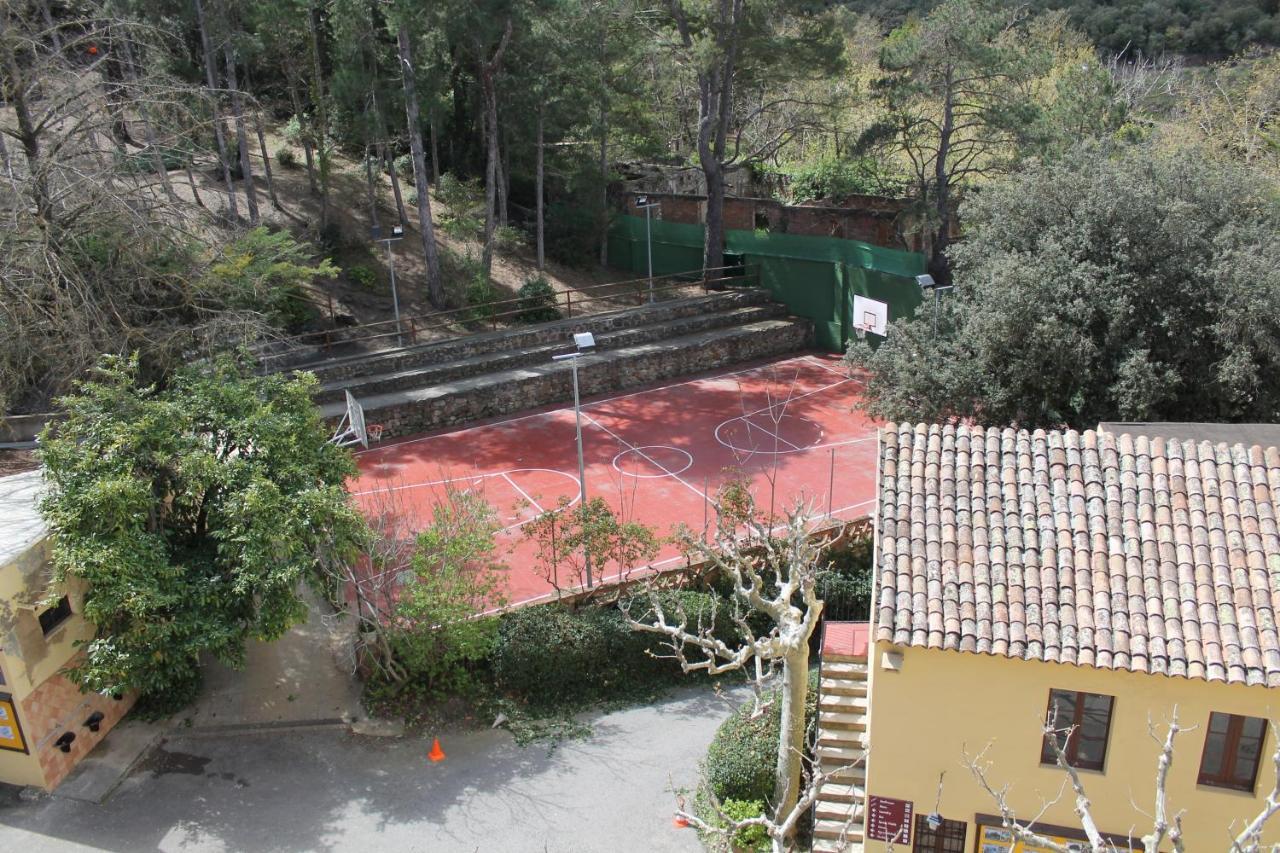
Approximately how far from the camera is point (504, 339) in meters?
28.0

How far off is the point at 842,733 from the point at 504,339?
1683 cm

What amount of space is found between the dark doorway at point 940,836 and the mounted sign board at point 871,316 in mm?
14241

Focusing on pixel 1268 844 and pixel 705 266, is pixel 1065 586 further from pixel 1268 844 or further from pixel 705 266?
pixel 705 266

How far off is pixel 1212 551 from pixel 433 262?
2273 cm

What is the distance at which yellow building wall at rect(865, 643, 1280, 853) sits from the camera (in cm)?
999

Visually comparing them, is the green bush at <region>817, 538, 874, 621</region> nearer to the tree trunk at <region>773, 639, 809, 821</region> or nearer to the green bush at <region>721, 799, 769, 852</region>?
the green bush at <region>721, 799, 769, 852</region>

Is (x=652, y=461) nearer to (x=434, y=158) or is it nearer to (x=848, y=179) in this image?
(x=848, y=179)

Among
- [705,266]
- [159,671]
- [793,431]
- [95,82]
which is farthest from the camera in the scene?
[705,266]

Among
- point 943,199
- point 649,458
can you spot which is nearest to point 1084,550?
point 649,458

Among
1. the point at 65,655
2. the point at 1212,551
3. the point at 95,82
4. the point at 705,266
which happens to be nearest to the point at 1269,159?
the point at 705,266

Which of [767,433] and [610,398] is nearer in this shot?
[767,433]

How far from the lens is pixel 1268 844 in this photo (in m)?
10.0

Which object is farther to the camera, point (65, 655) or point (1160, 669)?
point (65, 655)

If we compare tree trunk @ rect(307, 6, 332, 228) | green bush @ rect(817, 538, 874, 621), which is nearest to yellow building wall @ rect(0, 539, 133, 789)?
green bush @ rect(817, 538, 874, 621)
